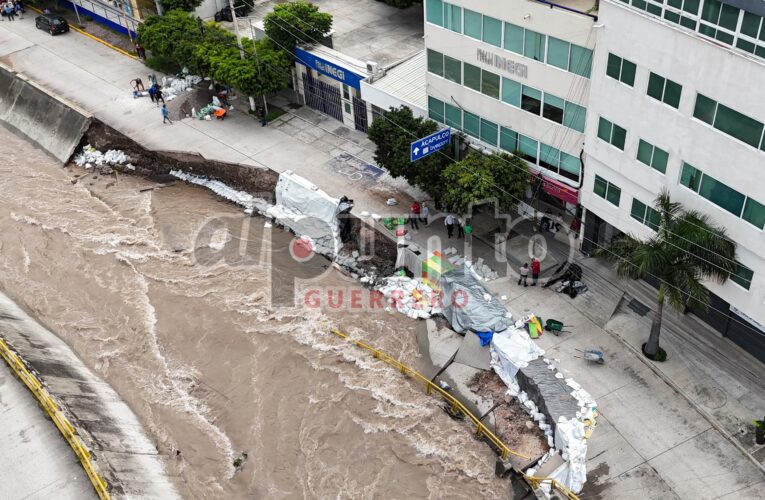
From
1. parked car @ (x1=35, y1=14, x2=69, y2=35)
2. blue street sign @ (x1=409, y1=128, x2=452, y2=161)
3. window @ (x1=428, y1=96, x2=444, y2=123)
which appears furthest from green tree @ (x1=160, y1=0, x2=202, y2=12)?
blue street sign @ (x1=409, y1=128, x2=452, y2=161)

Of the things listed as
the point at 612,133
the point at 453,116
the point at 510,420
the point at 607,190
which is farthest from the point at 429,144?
the point at 510,420

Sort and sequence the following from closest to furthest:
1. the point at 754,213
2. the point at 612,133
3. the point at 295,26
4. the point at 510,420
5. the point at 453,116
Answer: the point at 754,213
the point at 510,420
the point at 612,133
the point at 453,116
the point at 295,26

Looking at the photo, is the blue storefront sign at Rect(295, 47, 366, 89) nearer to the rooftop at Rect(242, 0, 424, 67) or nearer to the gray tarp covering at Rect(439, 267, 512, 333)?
the rooftop at Rect(242, 0, 424, 67)

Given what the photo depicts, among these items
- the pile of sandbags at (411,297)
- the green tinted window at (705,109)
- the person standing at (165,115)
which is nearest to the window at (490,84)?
the pile of sandbags at (411,297)

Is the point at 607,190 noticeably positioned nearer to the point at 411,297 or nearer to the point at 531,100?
the point at 531,100

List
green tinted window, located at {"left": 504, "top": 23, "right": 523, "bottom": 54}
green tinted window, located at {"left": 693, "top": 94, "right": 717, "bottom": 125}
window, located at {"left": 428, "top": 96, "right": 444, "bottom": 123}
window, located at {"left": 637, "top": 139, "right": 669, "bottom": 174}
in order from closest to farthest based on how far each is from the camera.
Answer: green tinted window, located at {"left": 693, "top": 94, "right": 717, "bottom": 125} → window, located at {"left": 637, "top": 139, "right": 669, "bottom": 174} → green tinted window, located at {"left": 504, "top": 23, "right": 523, "bottom": 54} → window, located at {"left": 428, "top": 96, "right": 444, "bottom": 123}

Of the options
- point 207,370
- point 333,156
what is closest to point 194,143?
point 333,156

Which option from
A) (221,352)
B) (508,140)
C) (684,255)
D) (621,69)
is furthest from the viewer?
(508,140)
